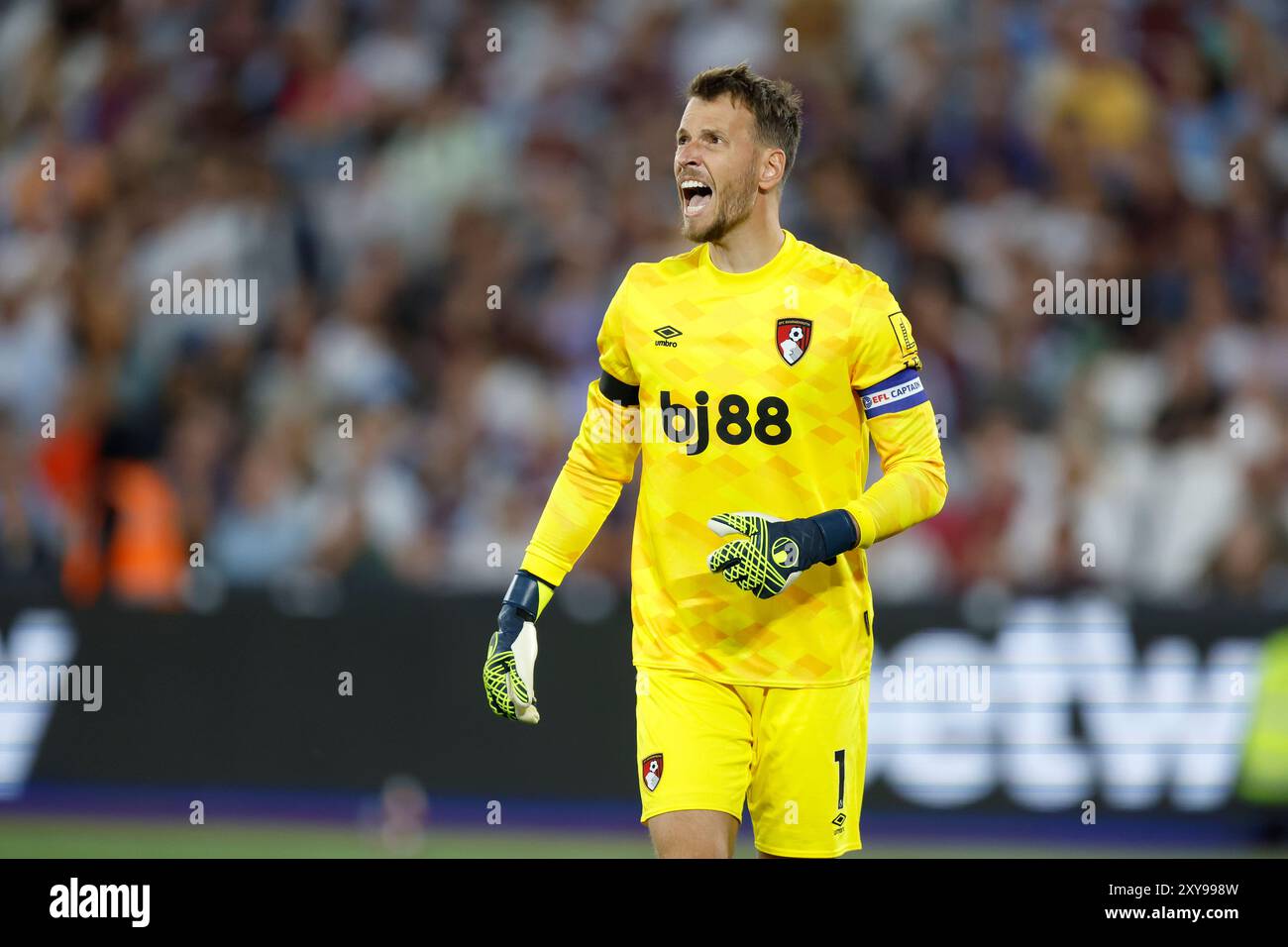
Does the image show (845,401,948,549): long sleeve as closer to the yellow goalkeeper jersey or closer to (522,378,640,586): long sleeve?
the yellow goalkeeper jersey

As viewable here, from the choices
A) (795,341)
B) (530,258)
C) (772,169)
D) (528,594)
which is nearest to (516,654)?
(528,594)

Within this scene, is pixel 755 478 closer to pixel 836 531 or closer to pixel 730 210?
pixel 836 531

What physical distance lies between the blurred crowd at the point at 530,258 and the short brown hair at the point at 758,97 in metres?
3.94

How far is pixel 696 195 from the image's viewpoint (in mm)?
5680

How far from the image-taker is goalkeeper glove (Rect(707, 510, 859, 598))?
5234mm

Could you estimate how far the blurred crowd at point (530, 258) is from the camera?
9852 mm

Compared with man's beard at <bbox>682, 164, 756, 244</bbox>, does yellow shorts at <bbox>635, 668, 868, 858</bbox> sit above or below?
below

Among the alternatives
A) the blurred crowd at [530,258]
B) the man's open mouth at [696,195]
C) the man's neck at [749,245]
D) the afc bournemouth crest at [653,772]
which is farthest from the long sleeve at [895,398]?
the blurred crowd at [530,258]

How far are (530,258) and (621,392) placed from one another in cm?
505

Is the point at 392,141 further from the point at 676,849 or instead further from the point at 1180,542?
the point at 676,849

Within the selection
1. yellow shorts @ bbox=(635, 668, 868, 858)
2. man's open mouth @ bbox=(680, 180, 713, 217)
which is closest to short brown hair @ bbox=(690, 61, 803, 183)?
man's open mouth @ bbox=(680, 180, 713, 217)

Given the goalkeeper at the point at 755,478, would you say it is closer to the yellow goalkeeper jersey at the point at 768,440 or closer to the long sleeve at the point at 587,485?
the yellow goalkeeper jersey at the point at 768,440

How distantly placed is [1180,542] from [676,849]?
5.31 m

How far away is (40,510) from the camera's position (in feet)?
32.8
